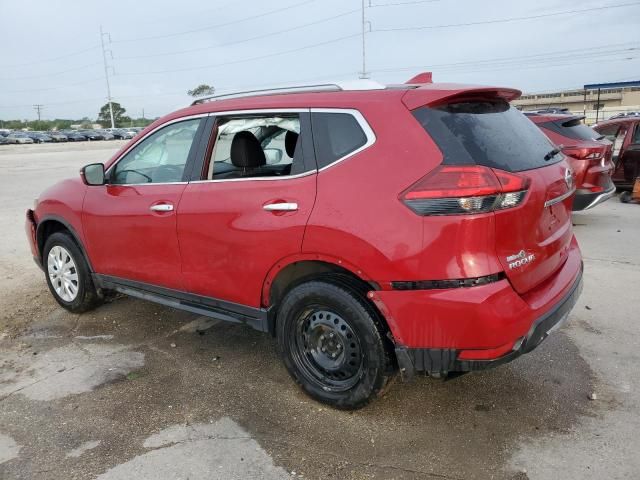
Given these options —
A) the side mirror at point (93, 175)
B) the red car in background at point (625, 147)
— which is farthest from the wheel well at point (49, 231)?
the red car in background at point (625, 147)

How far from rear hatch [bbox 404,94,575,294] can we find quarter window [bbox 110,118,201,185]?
179cm

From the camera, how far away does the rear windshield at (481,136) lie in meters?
2.65

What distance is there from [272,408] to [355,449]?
64 cm

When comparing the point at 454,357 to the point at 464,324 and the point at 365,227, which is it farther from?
the point at 365,227

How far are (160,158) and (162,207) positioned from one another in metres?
0.53

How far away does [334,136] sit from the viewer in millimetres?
2980

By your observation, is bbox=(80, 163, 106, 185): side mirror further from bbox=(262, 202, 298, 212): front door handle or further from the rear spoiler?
the rear spoiler

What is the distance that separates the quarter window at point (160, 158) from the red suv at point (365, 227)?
0.07 ft

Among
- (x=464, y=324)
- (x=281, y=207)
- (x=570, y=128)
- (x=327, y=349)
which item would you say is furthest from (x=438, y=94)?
(x=570, y=128)

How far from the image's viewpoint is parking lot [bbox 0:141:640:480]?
271 cm

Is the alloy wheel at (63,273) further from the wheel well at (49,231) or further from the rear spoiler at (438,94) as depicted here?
the rear spoiler at (438,94)

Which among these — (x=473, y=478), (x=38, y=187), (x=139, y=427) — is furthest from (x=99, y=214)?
(x=38, y=187)

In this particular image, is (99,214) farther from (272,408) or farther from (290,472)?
(290,472)

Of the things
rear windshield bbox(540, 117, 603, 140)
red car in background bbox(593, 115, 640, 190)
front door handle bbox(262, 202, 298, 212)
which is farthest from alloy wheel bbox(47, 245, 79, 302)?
red car in background bbox(593, 115, 640, 190)
